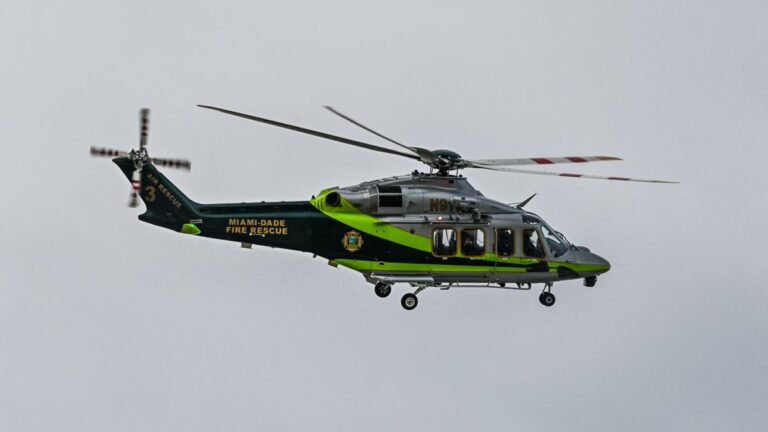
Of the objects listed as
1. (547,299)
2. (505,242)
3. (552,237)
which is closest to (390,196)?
(505,242)

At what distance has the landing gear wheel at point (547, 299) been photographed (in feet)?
164

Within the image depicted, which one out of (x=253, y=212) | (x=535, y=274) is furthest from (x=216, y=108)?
(x=535, y=274)

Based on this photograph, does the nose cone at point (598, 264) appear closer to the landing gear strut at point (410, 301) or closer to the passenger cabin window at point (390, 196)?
the landing gear strut at point (410, 301)

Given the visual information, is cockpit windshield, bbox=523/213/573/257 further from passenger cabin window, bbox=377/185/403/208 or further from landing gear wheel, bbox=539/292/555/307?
passenger cabin window, bbox=377/185/403/208

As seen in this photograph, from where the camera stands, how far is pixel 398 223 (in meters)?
47.8

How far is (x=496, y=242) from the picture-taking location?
4847cm

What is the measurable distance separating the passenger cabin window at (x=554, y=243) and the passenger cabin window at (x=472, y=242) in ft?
8.07

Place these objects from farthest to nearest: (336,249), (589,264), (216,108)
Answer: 1. (589,264)
2. (336,249)
3. (216,108)

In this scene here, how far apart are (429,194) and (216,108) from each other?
7.84 meters

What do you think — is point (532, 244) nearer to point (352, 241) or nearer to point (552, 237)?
point (552, 237)

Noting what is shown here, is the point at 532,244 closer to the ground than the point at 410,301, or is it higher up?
higher up

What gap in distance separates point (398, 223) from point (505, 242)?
144 inches

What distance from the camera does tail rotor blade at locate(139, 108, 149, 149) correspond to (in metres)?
46.2

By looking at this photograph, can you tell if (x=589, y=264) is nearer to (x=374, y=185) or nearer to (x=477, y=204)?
(x=477, y=204)
